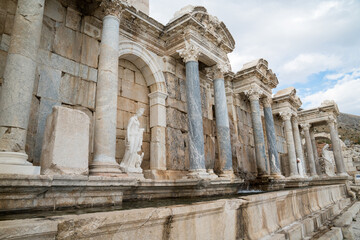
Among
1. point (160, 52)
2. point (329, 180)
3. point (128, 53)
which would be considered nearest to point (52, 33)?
point (128, 53)

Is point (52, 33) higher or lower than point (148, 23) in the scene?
lower

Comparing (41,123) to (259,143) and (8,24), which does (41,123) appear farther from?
(259,143)

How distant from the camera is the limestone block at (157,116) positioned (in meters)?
8.75

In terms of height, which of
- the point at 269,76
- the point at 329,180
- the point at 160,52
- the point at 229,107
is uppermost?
the point at 269,76

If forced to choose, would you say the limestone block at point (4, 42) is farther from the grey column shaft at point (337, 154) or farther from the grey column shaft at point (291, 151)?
the grey column shaft at point (337, 154)

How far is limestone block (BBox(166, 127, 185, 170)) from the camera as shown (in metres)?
8.68

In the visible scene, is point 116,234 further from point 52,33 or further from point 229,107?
point 229,107

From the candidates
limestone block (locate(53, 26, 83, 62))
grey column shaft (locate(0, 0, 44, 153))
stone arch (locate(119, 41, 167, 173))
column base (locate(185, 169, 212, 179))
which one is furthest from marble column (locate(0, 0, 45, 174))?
column base (locate(185, 169, 212, 179))

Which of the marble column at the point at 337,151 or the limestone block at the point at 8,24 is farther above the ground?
the limestone block at the point at 8,24

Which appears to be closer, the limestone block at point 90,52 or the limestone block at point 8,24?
the limestone block at point 8,24

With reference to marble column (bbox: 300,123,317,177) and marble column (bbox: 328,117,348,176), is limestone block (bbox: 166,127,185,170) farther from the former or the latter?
marble column (bbox: 328,117,348,176)

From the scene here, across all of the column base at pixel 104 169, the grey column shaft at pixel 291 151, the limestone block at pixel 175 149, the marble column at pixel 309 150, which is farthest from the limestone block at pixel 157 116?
the marble column at pixel 309 150

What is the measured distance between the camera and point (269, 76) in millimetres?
14414

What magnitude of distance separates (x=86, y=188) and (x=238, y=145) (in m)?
9.73
